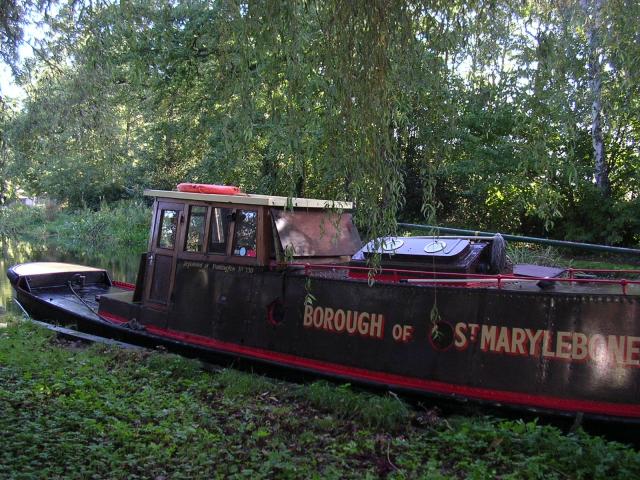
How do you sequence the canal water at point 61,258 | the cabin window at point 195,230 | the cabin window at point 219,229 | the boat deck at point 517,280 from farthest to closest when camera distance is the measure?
the canal water at point 61,258, the cabin window at point 195,230, the cabin window at point 219,229, the boat deck at point 517,280

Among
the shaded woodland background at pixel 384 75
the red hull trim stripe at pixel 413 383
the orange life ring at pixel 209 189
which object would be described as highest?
the shaded woodland background at pixel 384 75

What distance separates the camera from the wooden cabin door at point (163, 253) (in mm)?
7883

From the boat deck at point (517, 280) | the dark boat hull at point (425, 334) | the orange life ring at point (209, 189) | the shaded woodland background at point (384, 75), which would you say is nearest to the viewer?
the shaded woodland background at point (384, 75)

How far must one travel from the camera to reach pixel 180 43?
47.7 ft

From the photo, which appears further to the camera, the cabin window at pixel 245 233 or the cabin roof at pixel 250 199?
the cabin window at pixel 245 233

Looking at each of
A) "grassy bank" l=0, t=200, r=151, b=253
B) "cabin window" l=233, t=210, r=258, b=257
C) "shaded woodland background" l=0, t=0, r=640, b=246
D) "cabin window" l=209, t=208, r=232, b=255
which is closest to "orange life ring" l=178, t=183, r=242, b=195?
"cabin window" l=209, t=208, r=232, b=255

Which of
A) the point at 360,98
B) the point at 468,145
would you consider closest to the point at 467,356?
the point at 360,98

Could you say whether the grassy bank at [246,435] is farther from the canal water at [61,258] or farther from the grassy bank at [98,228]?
the grassy bank at [98,228]

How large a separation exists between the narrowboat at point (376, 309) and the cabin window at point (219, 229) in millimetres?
16

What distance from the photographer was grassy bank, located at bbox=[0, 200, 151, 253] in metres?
28.0

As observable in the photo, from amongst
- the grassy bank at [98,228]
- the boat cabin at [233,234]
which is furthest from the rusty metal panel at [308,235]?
the grassy bank at [98,228]

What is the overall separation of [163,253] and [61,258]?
17.2 meters

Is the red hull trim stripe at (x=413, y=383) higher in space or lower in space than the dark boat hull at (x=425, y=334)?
lower

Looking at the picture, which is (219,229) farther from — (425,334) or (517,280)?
(517,280)
